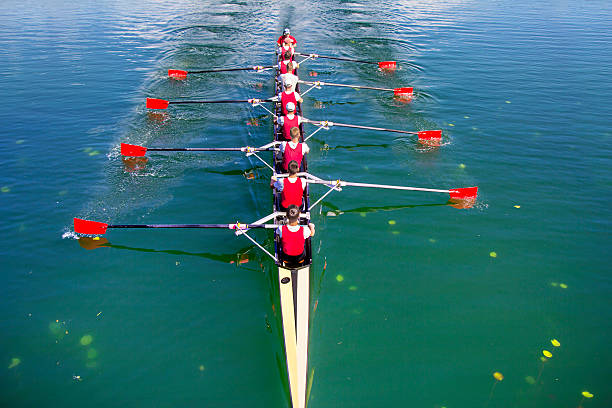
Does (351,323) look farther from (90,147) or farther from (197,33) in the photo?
(197,33)

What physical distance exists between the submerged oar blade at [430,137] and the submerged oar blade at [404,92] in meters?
4.16

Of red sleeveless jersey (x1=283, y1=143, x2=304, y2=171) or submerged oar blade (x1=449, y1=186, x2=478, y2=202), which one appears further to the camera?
submerged oar blade (x1=449, y1=186, x2=478, y2=202)

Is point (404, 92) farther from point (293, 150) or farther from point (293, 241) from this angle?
point (293, 241)

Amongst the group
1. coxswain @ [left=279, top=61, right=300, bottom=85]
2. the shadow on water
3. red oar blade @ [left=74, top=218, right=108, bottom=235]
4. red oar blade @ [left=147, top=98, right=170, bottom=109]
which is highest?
coxswain @ [left=279, top=61, right=300, bottom=85]

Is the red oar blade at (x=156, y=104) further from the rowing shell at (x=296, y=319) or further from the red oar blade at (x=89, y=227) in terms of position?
the rowing shell at (x=296, y=319)

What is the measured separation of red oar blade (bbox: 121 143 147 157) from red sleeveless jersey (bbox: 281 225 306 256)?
27.8ft

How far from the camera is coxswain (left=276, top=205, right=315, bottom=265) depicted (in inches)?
319

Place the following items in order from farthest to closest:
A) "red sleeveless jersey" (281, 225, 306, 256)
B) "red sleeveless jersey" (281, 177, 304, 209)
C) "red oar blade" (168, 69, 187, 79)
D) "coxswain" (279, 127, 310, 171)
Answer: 1. "red oar blade" (168, 69, 187, 79)
2. "coxswain" (279, 127, 310, 171)
3. "red sleeveless jersey" (281, 177, 304, 209)
4. "red sleeveless jersey" (281, 225, 306, 256)

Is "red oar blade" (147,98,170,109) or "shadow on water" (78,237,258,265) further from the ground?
"red oar blade" (147,98,170,109)

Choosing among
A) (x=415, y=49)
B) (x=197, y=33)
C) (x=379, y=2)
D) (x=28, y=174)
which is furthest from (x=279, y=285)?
(x=379, y=2)

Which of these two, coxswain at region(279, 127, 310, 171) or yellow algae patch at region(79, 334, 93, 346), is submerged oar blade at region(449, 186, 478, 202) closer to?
coxswain at region(279, 127, 310, 171)

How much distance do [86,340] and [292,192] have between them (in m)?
6.05

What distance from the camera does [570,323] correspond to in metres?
9.21

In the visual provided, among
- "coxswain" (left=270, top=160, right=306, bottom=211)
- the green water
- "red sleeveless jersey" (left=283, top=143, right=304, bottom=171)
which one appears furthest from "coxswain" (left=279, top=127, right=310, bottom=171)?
the green water
